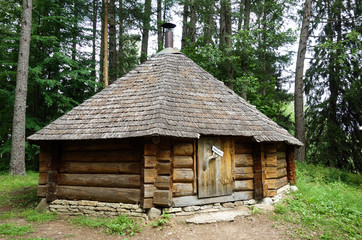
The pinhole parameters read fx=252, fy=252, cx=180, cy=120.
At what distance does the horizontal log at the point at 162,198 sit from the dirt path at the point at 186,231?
43cm

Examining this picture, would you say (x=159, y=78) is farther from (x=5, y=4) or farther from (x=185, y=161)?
(x=5, y=4)

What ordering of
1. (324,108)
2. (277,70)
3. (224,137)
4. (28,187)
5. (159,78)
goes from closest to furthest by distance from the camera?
(224,137), (159,78), (28,187), (324,108), (277,70)

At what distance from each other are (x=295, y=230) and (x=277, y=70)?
605 inches

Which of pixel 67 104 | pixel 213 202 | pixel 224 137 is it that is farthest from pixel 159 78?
pixel 67 104

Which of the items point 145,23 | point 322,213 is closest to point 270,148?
point 322,213

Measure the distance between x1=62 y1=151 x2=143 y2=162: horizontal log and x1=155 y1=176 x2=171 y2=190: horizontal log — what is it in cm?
70

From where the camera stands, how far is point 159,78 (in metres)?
8.01

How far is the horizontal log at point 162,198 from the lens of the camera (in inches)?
241

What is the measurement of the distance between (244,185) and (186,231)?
8.18ft

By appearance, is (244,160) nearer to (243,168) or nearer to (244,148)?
(243,168)

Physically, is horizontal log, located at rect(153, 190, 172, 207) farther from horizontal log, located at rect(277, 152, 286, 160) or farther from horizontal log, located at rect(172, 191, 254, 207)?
horizontal log, located at rect(277, 152, 286, 160)

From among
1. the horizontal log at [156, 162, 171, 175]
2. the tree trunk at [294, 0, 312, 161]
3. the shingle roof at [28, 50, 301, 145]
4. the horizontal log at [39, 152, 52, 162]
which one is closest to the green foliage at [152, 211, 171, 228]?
the horizontal log at [156, 162, 171, 175]

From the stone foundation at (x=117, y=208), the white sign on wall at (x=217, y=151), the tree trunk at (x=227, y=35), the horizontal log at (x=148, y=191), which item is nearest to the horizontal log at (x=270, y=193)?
the stone foundation at (x=117, y=208)

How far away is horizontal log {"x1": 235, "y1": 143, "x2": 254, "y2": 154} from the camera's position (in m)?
7.38
